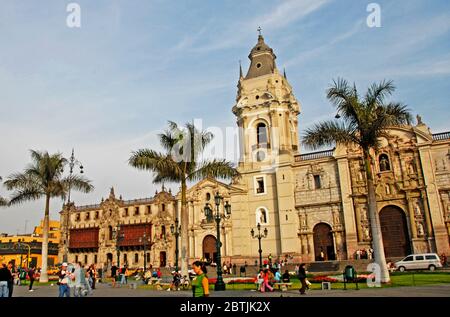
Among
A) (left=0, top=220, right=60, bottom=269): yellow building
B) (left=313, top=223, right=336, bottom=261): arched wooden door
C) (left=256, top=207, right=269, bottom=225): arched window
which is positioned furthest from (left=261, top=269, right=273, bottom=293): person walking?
(left=0, top=220, right=60, bottom=269): yellow building

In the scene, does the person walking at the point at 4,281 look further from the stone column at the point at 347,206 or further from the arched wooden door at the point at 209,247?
the arched wooden door at the point at 209,247

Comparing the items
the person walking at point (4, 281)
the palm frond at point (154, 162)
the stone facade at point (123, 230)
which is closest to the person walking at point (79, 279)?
the person walking at point (4, 281)

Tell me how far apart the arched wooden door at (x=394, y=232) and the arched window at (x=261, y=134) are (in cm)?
1387

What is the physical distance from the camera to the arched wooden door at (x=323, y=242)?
3600cm

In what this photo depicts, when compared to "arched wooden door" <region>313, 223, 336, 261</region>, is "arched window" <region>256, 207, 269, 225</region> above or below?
above

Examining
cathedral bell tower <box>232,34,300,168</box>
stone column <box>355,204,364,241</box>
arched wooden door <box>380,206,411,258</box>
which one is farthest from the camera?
cathedral bell tower <box>232,34,300,168</box>

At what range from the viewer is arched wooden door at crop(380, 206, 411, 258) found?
109 ft

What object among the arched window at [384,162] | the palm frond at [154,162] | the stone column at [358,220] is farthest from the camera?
the arched window at [384,162]

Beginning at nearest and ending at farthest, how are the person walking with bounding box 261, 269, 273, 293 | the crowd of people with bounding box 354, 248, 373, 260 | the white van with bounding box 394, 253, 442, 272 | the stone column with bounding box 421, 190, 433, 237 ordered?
the person walking with bounding box 261, 269, 273, 293
the white van with bounding box 394, 253, 442, 272
the stone column with bounding box 421, 190, 433, 237
the crowd of people with bounding box 354, 248, 373, 260

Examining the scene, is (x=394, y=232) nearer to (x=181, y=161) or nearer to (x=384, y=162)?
(x=384, y=162)

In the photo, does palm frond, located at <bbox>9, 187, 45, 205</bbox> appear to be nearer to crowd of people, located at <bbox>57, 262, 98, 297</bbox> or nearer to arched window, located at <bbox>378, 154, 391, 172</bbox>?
crowd of people, located at <bbox>57, 262, 98, 297</bbox>

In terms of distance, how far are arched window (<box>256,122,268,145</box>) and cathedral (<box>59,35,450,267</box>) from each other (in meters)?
0.12

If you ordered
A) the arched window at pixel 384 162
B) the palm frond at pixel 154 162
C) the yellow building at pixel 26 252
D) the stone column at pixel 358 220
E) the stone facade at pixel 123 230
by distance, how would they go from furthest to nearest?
1. the yellow building at pixel 26 252
2. the stone facade at pixel 123 230
3. the arched window at pixel 384 162
4. the stone column at pixel 358 220
5. the palm frond at pixel 154 162
